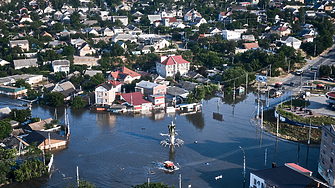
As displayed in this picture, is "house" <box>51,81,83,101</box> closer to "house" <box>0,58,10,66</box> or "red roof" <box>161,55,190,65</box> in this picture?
"red roof" <box>161,55,190,65</box>

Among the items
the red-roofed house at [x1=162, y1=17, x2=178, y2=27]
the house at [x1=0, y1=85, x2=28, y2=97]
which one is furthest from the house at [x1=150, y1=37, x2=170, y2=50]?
the house at [x1=0, y1=85, x2=28, y2=97]

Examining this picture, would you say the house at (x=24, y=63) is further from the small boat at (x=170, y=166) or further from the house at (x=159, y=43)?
the small boat at (x=170, y=166)

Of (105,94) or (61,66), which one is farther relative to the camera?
(61,66)

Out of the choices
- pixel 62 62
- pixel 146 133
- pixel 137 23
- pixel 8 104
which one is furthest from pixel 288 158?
pixel 137 23

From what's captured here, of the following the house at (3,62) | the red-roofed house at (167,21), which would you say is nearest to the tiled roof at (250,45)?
the red-roofed house at (167,21)

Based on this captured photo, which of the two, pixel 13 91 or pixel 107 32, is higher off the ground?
pixel 107 32

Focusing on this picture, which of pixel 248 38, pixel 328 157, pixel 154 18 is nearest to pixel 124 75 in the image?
pixel 248 38

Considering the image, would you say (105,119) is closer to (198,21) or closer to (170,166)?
(170,166)

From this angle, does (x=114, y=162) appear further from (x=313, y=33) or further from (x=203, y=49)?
(x=313, y=33)
